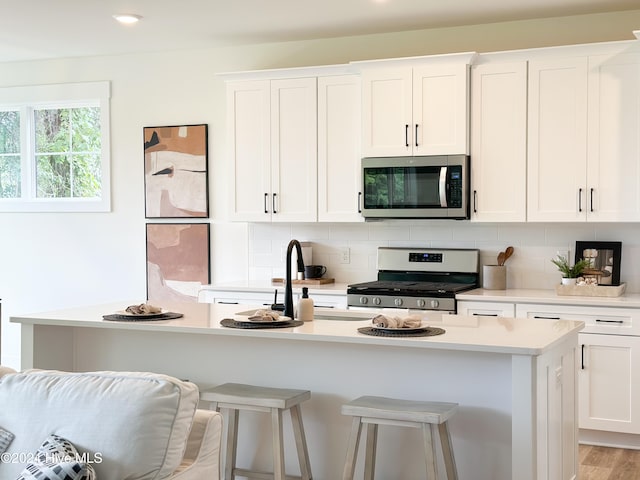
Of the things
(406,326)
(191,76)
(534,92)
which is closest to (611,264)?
(534,92)

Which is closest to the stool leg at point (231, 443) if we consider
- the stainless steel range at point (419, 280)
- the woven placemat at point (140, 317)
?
the woven placemat at point (140, 317)

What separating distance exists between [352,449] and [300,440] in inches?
12.6

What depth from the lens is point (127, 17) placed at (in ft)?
17.5

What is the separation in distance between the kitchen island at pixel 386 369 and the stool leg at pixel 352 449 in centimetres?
28

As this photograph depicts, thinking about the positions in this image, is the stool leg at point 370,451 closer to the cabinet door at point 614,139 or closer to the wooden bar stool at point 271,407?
the wooden bar stool at point 271,407

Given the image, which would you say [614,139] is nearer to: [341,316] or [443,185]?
[443,185]

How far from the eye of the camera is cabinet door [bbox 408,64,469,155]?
17.1 feet

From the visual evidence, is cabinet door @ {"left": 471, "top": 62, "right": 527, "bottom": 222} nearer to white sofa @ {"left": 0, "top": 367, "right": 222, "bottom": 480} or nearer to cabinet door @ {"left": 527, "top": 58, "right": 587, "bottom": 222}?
cabinet door @ {"left": 527, "top": 58, "right": 587, "bottom": 222}

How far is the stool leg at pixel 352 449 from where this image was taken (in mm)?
3176

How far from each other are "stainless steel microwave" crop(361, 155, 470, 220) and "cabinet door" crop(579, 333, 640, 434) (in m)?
1.14

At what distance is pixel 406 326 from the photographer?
3.30 m

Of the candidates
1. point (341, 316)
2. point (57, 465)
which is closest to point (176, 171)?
point (341, 316)

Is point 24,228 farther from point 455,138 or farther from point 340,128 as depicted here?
point 455,138

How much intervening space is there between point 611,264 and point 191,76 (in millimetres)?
3334
